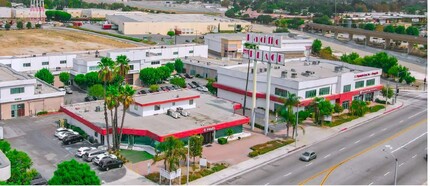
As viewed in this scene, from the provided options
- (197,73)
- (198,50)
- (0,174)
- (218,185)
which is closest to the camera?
(0,174)

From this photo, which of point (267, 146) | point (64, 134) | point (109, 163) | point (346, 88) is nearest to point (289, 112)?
point (267, 146)

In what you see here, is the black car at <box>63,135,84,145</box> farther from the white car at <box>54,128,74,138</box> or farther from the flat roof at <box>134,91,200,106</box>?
the flat roof at <box>134,91,200,106</box>

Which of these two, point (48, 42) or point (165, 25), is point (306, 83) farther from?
point (165, 25)

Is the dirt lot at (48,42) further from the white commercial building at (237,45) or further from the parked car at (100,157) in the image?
the parked car at (100,157)

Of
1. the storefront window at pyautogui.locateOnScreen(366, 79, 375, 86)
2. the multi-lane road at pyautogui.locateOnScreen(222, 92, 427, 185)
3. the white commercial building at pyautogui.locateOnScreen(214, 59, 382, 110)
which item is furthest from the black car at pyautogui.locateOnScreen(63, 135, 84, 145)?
the storefront window at pyautogui.locateOnScreen(366, 79, 375, 86)

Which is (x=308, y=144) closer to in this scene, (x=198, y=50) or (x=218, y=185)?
(x=218, y=185)

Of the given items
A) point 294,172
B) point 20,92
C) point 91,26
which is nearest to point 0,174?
point 294,172

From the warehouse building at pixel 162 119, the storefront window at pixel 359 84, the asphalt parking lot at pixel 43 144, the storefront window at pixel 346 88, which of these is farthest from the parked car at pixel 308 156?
the storefront window at pixel 359 84

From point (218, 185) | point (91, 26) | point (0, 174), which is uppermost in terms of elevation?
point (91, 26)
